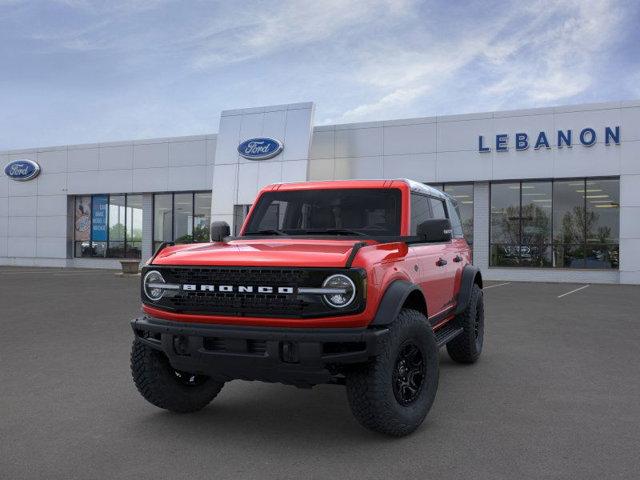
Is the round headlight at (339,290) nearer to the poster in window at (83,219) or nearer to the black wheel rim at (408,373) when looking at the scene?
the black wheel rim at (408,373)

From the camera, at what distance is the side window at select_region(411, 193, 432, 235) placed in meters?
5.24

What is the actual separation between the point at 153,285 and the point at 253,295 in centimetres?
87

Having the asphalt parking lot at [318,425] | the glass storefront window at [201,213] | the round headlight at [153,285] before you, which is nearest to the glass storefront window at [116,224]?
the glass storefront window at [201,213]

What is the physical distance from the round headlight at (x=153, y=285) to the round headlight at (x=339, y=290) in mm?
1260

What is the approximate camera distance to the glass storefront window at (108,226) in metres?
29.2

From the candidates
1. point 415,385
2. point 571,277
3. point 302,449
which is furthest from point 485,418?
point 571,277

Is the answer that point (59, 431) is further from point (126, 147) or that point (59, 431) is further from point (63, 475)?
point (126, 147)

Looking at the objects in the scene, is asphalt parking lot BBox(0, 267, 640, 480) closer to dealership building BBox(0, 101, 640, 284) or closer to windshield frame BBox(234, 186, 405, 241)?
windshield frame BBox(234, 186, 405, 241)

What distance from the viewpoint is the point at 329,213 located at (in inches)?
209

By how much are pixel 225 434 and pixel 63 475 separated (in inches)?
45.0

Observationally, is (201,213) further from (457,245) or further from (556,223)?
(457,245)

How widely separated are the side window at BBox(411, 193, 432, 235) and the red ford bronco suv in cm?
19

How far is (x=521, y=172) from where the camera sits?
72.3 ft

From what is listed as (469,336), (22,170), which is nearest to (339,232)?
(469,336)
